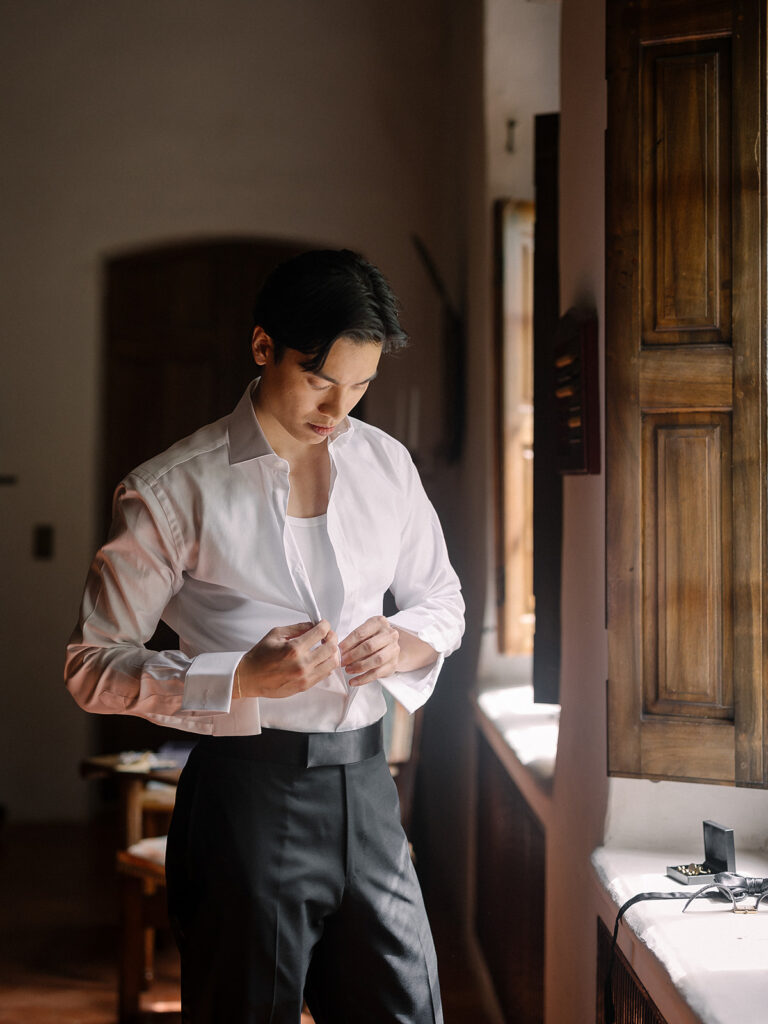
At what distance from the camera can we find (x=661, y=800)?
1.69 m

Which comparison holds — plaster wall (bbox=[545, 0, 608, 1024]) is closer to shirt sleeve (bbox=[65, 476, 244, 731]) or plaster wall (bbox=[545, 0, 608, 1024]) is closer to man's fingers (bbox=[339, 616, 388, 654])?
man's fingers (bbox=[339, 616, 388, 654])

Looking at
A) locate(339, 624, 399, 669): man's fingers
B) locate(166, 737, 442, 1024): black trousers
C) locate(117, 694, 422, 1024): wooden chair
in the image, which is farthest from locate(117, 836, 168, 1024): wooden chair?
locate(339, 624, 399, 669): man's fingers

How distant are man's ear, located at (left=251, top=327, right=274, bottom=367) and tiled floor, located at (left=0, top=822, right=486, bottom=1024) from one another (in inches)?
77.2

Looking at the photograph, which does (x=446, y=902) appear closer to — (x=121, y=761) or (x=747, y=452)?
(x=121, y=761)

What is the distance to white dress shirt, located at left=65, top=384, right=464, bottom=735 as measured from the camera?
4.22 ft

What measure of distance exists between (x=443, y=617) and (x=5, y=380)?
3.58 metres

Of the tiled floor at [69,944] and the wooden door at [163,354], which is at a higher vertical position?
the wooden door at [163,354]

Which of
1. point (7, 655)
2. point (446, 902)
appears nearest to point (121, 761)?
point (446, 902)

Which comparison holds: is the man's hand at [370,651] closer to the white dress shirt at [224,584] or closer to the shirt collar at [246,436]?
the white dress shirt at [224,584]

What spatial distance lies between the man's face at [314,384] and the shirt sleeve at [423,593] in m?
0.22

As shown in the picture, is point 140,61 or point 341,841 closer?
point 341,841

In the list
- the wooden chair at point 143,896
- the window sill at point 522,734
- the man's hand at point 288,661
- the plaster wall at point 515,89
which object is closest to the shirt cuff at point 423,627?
the man's hand at point 288,661

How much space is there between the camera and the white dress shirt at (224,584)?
129 cm

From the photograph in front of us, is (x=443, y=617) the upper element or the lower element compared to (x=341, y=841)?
upper
